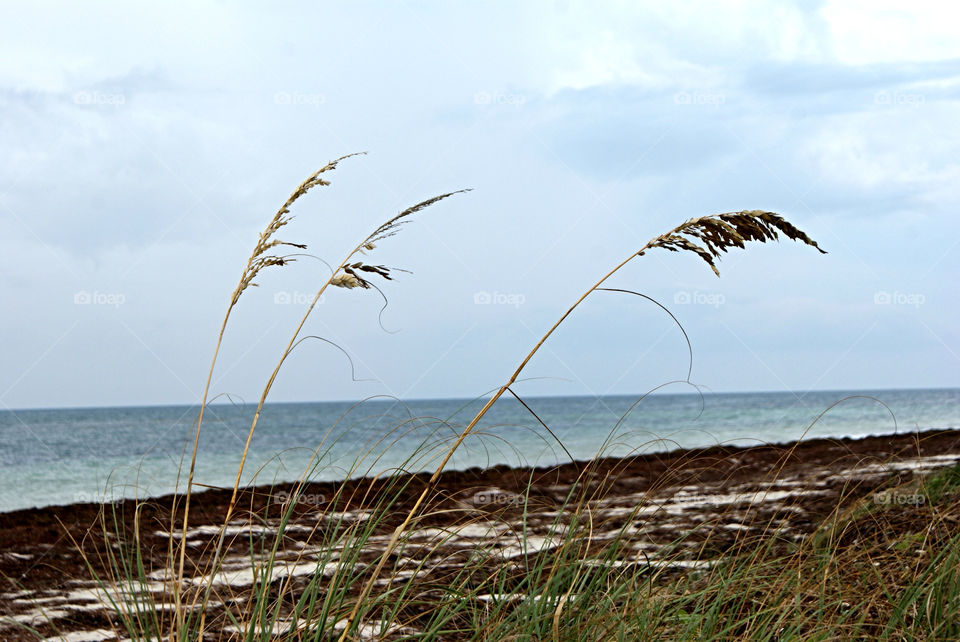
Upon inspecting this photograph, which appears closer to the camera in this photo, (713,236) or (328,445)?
(713,236)

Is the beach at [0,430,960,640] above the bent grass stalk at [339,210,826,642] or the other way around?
the other way around

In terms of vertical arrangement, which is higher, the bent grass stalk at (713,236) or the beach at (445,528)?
the bent grass stalk at (713,236)

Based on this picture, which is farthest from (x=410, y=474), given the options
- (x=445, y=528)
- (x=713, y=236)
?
(x=713, y=236)

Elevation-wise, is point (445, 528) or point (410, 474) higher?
point (410, 474)

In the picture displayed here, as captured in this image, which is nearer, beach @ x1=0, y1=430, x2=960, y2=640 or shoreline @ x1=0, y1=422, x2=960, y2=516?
shoreline @ x1=0, y1=422, x2=960, y2=516

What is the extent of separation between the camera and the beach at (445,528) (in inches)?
108

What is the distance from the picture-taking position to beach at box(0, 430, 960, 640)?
275 centimetres

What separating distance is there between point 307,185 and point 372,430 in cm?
95

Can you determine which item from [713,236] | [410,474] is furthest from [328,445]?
[713,236]

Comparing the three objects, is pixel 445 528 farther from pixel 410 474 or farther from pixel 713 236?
pixel 713 236

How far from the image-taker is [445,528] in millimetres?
2521

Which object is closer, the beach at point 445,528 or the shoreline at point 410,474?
the shoreline at point 410,474

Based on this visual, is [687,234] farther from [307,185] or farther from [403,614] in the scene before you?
[403,614]

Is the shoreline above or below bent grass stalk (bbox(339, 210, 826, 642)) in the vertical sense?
below
